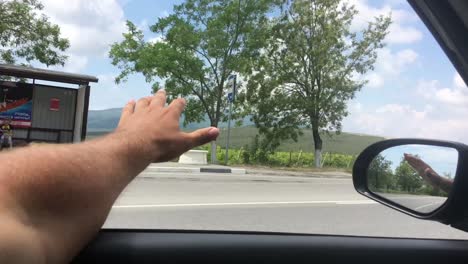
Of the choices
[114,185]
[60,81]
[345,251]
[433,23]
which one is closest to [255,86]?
[60,81]

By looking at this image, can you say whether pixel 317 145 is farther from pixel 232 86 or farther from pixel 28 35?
pixel 28 35

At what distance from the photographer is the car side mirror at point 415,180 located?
1550 millimetres

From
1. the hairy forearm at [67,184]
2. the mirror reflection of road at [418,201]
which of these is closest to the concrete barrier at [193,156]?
the mirror reflection of road at [418,201]

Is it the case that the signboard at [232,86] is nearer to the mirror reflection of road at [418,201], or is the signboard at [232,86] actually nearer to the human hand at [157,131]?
the mirror reflection of road at [418,201]

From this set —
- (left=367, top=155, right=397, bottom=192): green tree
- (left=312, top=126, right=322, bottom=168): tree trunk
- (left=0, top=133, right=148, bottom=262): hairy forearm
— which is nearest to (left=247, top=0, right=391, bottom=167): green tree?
(left=312, top=126, right=322, bottom=168): tree trunk

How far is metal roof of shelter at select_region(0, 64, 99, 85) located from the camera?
2479 millimetres

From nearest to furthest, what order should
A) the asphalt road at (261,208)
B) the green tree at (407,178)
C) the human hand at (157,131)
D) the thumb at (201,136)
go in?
the human hand at (157,131) → the thumb at (201,136) → the green tree at (407,178) → the asphalt road at (261,208)

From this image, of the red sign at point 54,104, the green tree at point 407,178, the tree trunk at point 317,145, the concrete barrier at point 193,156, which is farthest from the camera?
the tree trunk at point 317,145

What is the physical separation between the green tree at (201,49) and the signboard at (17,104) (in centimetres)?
49

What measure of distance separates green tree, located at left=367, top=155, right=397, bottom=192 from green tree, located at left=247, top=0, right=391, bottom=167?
1531 mm

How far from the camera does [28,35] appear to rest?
2.63 metres

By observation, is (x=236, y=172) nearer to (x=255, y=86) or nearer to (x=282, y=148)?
(x=282, y=148)

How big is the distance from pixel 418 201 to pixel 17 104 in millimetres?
1977

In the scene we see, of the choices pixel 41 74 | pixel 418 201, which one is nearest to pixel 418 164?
pixel 418 201
